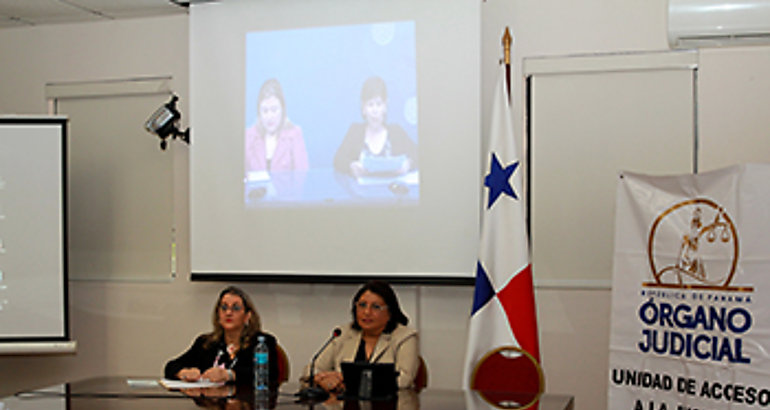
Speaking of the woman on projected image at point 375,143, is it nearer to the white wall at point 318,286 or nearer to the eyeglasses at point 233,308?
the white wall at point 318,286

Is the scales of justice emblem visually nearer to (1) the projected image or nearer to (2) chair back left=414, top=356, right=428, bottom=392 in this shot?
(2) chair back left=414, top=356, right=428, bottom=392

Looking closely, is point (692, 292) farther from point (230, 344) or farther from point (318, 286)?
point (318, 286)

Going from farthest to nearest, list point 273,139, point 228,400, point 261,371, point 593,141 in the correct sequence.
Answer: point 273,139 → point 593,141 → point 261,371 → point 228,400

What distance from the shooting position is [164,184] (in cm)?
519

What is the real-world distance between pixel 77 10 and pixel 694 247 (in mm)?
3941

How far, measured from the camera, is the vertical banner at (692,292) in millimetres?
3168

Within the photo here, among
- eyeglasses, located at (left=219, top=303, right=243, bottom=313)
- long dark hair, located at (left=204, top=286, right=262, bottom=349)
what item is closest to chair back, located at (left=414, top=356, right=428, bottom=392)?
long dark hair, located at (left=204, top=286, right=262, bottom=349)

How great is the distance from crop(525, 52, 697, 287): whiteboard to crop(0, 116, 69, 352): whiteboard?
2828 mm

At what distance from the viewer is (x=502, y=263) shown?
13.5ft

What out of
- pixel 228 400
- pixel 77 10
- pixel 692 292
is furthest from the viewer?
pixel 77 10

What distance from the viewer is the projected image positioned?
15.1 ft

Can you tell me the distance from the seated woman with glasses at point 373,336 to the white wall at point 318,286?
73 centimetres

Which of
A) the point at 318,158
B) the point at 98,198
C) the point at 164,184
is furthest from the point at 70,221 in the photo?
the point at 318,158

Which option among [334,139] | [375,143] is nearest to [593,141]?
[375,143]
